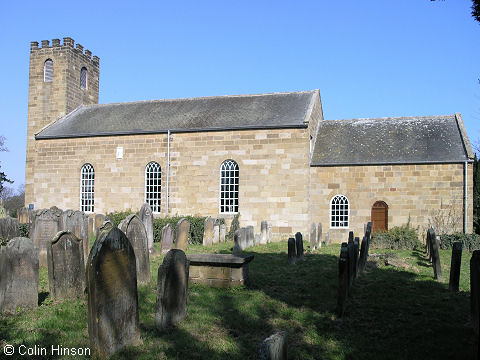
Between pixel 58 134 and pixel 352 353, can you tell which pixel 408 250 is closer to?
pixel 352 353

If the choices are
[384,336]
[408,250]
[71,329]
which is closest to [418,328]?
[384,336]

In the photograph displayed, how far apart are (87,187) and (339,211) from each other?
15.0m

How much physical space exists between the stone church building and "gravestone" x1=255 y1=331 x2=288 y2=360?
18979mm

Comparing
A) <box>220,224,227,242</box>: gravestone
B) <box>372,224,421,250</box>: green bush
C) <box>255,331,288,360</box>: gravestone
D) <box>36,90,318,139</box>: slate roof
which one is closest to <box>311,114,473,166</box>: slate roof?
<box>36,90,318,139</box>: slate roof

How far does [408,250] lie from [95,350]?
16.4m

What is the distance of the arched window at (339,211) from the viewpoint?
23.2 meters

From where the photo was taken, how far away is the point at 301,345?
643 centimetres

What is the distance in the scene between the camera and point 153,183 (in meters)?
25.5

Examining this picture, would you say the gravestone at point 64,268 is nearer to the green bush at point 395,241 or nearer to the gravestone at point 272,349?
the gravestone at point 272,349

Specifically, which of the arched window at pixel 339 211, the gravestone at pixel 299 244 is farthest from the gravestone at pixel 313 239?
the arched window at pixel 339 211

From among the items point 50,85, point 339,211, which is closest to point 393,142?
point 339,211

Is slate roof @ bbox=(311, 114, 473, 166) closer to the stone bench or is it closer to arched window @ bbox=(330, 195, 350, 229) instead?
arched window @ bbox=(330, 195, 350, 229)

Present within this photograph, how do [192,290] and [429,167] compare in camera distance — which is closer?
[192,290]

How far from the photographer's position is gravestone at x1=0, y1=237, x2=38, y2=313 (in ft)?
24.4
